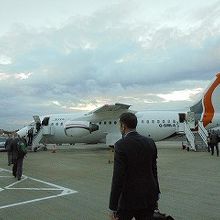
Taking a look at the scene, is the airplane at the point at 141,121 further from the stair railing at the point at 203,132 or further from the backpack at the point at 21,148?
the backpack at the point at 21,148

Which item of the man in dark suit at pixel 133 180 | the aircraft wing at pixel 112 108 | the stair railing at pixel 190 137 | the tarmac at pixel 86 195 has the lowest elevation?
the tarmac at pixel 86 195

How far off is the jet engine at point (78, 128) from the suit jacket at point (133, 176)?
78.2 feet

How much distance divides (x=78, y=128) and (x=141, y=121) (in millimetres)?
5494

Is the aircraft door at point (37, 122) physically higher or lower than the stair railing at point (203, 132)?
higher

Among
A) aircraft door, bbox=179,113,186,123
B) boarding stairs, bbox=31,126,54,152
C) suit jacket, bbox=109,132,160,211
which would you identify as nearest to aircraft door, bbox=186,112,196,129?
aircraft door, bbox=179,113,186,123

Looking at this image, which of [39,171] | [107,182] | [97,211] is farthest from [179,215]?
[39,171]

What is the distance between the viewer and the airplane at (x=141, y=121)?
1166 inches

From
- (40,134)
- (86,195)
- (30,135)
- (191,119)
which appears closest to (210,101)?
(191,119)

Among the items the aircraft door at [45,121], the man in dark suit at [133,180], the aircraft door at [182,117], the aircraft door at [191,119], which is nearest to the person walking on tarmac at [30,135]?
the aircraft door at [45,121]

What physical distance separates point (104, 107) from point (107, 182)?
1628 centimetres

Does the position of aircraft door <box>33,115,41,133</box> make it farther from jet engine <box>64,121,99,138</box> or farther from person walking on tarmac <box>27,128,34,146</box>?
jet engine <box>64,121,99,138</box>

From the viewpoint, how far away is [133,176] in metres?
4.12

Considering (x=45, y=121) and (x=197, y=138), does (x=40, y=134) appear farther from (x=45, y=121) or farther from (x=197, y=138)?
(x=197, y=138)

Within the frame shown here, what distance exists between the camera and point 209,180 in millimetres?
12203
